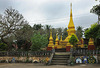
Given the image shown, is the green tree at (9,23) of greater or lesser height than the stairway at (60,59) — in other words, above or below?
above

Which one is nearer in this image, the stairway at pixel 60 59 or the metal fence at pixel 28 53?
the stairway at pixel 60 59

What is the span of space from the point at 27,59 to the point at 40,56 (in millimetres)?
1862

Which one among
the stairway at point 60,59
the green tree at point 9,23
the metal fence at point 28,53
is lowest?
the stairway at point 60,59

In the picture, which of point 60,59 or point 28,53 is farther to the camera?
point 28,53

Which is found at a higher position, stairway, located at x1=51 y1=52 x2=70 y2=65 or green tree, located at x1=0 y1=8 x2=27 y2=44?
green tree, located at x1=0 y1=8 x2=27 y2=44

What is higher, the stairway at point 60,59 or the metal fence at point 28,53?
the metal fence at point 28,53

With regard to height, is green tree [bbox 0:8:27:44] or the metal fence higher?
green tree [bbox 0:8:27:44]

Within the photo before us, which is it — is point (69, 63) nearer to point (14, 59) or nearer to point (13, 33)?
point (14, 59)

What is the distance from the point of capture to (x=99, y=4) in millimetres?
12820

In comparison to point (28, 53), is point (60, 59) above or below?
below

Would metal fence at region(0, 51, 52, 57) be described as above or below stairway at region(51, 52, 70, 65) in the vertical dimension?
above

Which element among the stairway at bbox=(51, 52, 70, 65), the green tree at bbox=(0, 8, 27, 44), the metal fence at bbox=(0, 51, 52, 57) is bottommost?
the stairway at bbox=(51, 52, 70, 65)

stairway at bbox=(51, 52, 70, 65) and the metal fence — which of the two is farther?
the metal fence

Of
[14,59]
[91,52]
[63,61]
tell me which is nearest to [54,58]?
[63,61]
